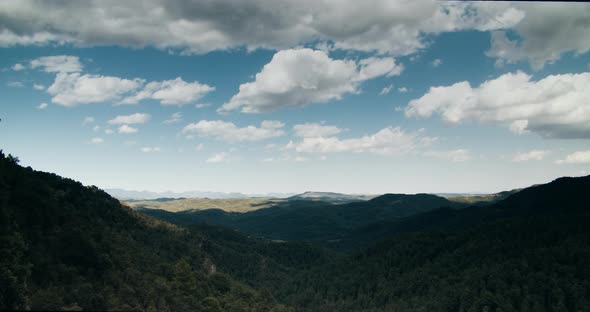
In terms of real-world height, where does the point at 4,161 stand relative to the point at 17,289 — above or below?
above

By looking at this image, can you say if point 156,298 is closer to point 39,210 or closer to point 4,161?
point 39,210

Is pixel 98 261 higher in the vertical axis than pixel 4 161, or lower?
lower

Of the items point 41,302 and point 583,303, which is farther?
point 583,303

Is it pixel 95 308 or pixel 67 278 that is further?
pixel 67 278

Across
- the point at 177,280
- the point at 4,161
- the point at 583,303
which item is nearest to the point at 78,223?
the point at 4,161

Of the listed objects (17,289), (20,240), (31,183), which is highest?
(31,183)

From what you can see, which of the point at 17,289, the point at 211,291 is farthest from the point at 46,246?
the point at 211,291

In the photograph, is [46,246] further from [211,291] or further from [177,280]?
[211,291]

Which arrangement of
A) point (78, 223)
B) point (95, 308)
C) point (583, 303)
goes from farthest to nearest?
point (583, 303), point (78, 223), point (95, 308)

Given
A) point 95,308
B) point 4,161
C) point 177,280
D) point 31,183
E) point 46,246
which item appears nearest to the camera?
point 95,308
